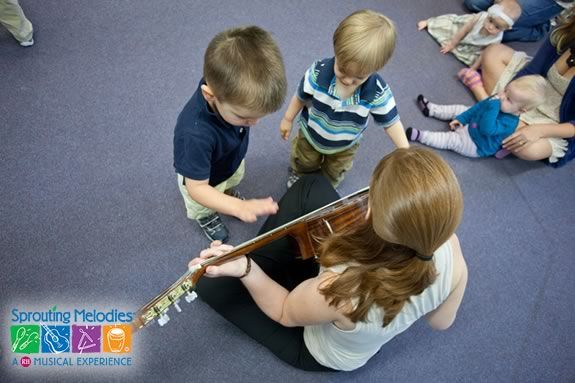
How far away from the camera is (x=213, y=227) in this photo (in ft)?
4.63

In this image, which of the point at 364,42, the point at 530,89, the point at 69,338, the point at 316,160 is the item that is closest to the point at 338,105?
the point at 364,42

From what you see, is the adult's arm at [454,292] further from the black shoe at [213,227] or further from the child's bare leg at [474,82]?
the child's bare leg at [474,82]

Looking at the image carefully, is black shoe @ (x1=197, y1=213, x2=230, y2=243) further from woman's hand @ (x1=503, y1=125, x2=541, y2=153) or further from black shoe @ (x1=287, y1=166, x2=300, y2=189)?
woman's hand @ (x1=503, y1=125, x2=541, y2=153)

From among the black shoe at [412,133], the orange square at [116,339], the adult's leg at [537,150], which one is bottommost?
the orange square at [116,339]

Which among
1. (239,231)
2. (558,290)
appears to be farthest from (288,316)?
(558,290)

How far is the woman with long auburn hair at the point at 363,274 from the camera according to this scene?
0.64 metres

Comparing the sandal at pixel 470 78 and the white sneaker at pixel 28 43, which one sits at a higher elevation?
the white sneaker at pixel 28 43

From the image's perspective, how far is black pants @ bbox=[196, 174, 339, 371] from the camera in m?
1.13

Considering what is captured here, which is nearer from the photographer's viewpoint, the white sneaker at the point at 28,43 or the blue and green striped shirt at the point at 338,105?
the blue and green striped shirt at the point at 338,105

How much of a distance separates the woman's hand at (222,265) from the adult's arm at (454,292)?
509 millimetres

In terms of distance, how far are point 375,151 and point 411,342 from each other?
88cm

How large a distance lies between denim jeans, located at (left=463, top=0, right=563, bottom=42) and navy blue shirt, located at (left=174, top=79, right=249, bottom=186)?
2.13m

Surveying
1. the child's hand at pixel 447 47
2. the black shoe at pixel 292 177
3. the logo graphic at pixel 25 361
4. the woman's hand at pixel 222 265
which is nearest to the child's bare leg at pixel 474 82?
the child's hand at pixel 447 47

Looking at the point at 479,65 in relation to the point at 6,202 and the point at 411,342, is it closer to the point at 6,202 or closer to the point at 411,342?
the point at 411,342
